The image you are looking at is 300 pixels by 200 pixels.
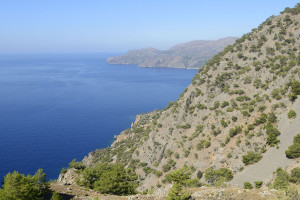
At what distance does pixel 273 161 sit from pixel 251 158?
344 cm

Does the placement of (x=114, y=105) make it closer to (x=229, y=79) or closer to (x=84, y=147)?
(x=84, y=147)

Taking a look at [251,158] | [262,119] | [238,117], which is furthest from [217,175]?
[238,117]

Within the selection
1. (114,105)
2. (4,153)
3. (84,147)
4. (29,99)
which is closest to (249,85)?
(84,147)

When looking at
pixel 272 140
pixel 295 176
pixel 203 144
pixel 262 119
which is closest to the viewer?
pixel 295 176

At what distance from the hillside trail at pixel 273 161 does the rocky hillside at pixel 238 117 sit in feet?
0.49

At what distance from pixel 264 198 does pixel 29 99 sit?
176 m

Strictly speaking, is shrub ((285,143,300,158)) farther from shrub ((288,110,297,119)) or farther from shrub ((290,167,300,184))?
shrub ((288,110,297,119))

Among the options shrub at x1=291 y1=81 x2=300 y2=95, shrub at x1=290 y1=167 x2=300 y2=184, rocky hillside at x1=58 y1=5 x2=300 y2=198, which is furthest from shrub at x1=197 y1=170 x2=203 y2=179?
shrub at x1=291 y1=81 x2=300 y2=95

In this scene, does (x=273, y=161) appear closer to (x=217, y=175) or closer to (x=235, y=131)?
(x=217, y=175)

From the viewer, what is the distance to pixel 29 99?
167625mm

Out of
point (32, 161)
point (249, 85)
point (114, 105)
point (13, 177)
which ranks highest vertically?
point (249, 85)

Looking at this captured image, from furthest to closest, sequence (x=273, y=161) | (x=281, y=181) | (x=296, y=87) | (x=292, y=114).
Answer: (x=296, y=87)
(x=292, y=114)
(x=273, y=161)
(x=281, y=181)

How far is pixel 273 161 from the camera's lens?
1505 inches

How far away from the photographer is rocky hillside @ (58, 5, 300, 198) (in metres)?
42.2
